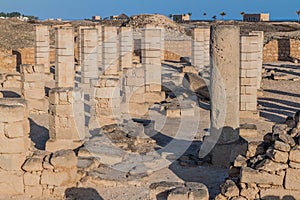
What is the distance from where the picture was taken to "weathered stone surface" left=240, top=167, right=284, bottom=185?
290 inches

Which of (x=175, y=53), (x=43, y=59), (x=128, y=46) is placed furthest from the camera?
(x=175, y=53)

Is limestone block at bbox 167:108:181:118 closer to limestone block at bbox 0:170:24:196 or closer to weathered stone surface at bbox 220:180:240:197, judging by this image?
limestone block at bbox 0:170:24:196

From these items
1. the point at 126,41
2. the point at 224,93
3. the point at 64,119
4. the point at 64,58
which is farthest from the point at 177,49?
the point at 224,93

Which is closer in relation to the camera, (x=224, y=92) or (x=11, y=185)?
(x=11, y=185)

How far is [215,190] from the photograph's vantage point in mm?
8883

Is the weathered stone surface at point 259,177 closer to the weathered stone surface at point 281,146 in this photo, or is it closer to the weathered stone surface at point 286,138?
the weathered stone surface at point 281,146

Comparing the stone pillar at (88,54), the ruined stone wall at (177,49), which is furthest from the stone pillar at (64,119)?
the ruined stone wall at (177,49)

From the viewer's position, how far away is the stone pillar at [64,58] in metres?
17.3

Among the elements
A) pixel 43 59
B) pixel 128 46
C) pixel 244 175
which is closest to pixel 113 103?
pixel 244 175

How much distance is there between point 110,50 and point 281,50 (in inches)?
498

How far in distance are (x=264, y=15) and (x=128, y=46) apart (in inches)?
2478

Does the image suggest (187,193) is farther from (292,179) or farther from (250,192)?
(292,179)

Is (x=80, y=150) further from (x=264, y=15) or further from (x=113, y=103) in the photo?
(x=264, y=15)

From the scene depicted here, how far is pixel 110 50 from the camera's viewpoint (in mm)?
23656
